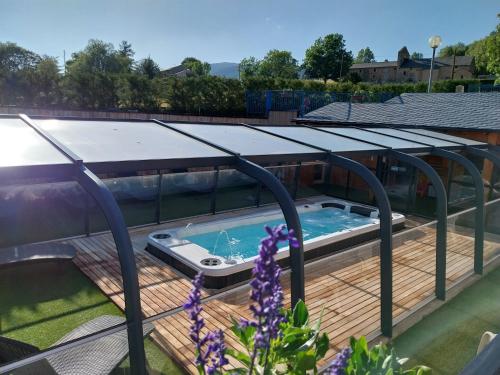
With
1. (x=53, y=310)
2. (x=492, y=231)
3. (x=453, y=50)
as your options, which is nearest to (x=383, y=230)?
(x=492, y=231)

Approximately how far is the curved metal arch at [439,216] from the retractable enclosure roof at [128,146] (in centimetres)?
323

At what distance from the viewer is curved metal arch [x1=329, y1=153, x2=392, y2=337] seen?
439cm

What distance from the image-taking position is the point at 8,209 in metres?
7.28

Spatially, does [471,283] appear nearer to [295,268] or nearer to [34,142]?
[295,268]

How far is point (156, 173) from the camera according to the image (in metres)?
8.52

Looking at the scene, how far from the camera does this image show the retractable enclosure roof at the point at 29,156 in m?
2.72

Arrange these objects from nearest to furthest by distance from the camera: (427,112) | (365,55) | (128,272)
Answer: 1. (128,272)
2. (427,112)
3. (365,55)

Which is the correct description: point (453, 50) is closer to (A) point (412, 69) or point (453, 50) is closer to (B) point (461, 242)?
(A) point (412, 69)

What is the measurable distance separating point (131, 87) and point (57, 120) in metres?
12.4

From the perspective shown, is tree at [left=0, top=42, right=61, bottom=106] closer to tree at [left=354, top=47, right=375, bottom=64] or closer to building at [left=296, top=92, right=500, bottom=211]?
building at [left=296, top=92, right=500, bottom=211]

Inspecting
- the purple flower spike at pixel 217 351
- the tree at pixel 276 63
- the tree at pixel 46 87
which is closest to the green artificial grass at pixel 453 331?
→ the purple flower spike at pixel 217 351

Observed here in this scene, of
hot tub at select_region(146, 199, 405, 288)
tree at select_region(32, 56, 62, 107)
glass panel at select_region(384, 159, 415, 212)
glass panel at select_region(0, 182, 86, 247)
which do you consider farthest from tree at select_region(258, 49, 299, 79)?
glass panel at select_region(0, 182, 86, 247)

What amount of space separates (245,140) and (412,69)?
7854 cm

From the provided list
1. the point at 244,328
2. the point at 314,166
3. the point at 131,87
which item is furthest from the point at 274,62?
the point at 244,328
